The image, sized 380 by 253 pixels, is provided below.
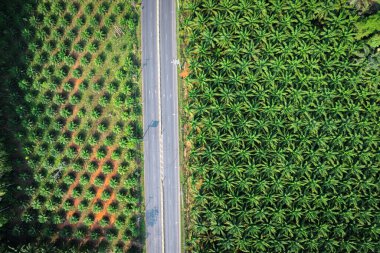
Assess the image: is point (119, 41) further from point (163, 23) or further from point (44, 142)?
point (44, 142)

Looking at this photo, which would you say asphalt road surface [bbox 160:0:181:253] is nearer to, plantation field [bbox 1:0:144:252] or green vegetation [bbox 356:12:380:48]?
plantation field [bbox 1:0:144:252]

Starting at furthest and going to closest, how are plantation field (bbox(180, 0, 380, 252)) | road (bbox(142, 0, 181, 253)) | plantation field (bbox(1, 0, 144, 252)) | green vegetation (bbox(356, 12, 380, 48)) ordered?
1. road (bbox(142, 0, 181, 253))
2. plantation field (bbox(1, 0, 144, 252))
3. plantation field (bbox(180, 0, 380, 252))
4. green vegetation (bbox(356, 12, 380, 48))

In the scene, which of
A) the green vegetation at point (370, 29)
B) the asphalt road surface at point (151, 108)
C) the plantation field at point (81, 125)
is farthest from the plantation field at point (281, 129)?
the plantation field at point (81, 125)

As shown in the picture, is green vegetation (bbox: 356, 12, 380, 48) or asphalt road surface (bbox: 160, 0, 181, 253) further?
asphalt road surface (bbox: 160, 0, 181, 253)

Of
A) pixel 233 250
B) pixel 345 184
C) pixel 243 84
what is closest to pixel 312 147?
pixel 345 184

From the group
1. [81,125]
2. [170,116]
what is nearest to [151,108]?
[170,116]

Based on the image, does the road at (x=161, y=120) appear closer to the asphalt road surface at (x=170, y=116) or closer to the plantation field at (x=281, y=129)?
the asphalt road surface at (x=170, y=116)

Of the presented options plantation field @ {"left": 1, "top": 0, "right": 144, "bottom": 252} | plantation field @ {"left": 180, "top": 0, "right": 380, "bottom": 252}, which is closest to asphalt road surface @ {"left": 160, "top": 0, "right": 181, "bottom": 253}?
plantation field @ {"left": 180, "top": 0, "right": 380, "bottom": 252}
